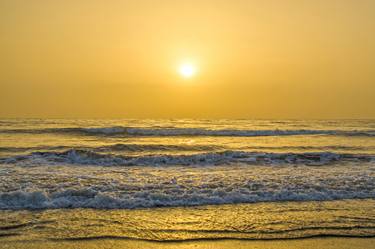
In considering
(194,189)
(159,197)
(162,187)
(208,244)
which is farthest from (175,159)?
(208,244)

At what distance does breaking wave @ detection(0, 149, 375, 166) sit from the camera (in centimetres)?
1847

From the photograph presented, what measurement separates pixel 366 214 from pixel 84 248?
6105mm

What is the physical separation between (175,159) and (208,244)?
12.3 metres

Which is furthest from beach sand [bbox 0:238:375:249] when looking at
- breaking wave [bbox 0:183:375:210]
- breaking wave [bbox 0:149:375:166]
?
breaking wave [bbox 0:149:375:166]

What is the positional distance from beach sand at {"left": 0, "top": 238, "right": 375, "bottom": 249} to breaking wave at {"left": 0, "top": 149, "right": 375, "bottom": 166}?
10.1 meters

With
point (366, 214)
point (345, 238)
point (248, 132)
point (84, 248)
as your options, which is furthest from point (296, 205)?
point (248, 132)

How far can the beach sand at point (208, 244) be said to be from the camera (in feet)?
Result: 24.9

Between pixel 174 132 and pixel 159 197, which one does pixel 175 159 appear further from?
pixel 174 132

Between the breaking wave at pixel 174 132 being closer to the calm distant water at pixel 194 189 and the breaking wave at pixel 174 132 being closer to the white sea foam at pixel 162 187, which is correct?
the calm distant water at pixel 194 189

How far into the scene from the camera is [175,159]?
65.5ft

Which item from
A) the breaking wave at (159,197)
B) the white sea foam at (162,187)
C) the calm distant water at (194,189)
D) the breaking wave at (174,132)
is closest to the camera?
the calm distant water at (194,189)

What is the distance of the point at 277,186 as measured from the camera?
12.5 m

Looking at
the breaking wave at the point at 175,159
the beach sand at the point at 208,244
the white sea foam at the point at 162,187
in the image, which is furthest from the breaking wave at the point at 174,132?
the beach sand at the point at 208,244

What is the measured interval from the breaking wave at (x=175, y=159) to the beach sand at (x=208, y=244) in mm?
10145
